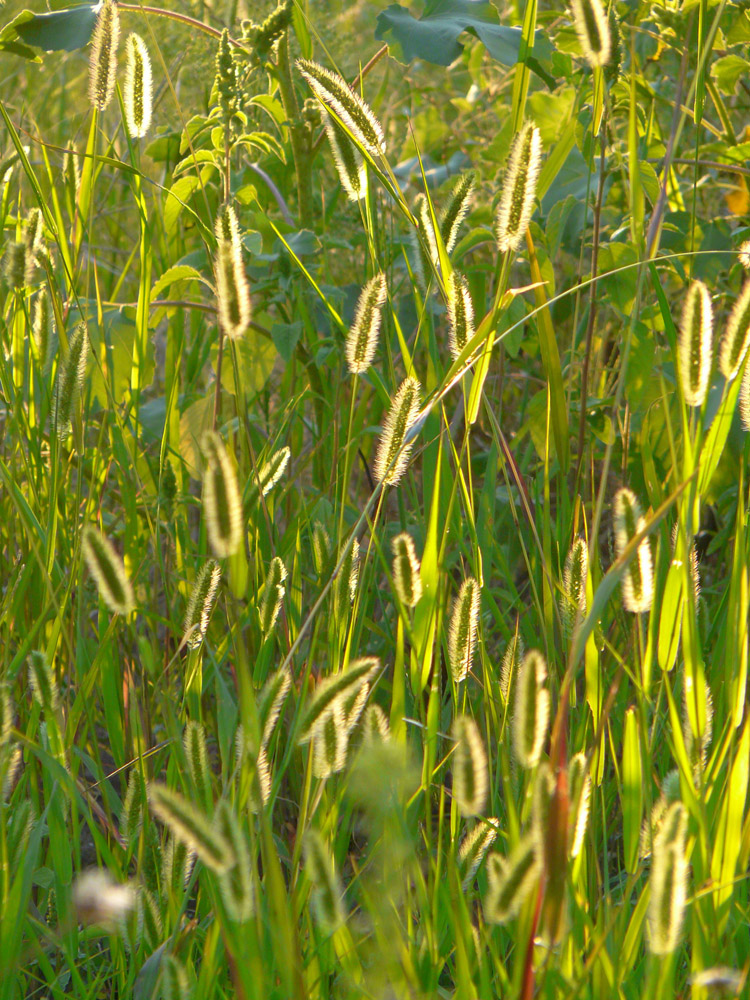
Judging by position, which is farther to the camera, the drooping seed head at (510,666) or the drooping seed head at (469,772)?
the drooping seed head at (510,666)

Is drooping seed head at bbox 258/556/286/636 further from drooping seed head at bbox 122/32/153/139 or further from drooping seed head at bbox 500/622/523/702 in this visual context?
drooping seed head at bbox 122/32/153/139

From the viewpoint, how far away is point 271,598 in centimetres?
94

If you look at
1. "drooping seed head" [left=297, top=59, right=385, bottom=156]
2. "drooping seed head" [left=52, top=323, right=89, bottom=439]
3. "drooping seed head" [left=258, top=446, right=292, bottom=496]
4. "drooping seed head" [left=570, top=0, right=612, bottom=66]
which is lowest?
"drooping seed head" [left=258, top=446, right=292, bottom=496]

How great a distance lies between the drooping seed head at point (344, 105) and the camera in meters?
0.90

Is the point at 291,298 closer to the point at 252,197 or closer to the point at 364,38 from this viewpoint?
the point at 252,197

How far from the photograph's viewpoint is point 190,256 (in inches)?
60.7

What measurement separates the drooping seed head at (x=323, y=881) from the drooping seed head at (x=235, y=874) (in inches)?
1.6

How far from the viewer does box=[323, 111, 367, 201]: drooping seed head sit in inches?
39.1

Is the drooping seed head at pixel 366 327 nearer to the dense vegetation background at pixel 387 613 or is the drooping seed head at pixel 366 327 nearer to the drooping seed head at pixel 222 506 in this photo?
the dense vegetation background at pixel 387 613

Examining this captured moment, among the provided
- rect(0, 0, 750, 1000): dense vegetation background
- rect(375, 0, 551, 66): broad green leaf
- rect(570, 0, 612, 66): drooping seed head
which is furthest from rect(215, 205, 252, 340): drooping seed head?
rect(375, 0, 551, 66): broad green leaf

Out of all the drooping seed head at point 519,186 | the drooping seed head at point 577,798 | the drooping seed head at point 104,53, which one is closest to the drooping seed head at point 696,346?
the drooping seed head at point 519,186

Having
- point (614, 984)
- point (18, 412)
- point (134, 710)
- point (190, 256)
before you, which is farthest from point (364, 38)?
point (614, 984)

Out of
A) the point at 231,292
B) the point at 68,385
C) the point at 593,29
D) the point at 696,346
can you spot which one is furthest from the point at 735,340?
the point at 68,385

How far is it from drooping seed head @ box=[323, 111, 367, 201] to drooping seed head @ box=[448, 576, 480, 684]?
430 mm
